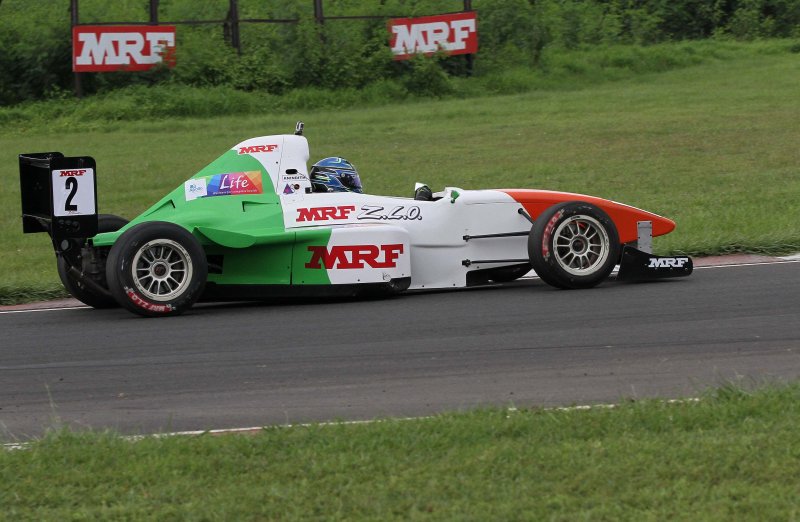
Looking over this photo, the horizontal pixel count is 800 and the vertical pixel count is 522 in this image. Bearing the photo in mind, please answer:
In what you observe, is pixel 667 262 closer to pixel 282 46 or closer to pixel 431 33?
pixel 431 33

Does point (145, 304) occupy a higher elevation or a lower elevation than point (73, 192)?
lower

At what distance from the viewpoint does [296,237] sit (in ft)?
29.7

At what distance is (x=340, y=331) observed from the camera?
8.16m

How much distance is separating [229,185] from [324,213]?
0.82m

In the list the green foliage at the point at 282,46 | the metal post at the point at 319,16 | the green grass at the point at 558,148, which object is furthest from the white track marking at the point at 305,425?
the metal post at the point at 319,16

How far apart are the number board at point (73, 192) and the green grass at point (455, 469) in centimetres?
360

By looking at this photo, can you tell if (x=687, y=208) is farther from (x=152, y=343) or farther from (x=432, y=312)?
(x=152, y=343)

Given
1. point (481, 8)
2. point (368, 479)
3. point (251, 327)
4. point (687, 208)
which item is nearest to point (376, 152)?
point (687, 208)

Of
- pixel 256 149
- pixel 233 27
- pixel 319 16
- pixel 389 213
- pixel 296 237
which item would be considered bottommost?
pixel 296 237

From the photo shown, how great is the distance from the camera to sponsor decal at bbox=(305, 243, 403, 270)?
906cm

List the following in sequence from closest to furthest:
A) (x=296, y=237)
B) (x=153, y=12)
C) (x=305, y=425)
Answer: (x=305, y=425) → (x=296, y=237) → (x=153, y=12)

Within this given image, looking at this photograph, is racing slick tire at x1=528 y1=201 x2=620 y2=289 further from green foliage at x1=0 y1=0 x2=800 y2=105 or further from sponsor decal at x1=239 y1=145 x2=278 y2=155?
green foliage at x1=0 y1=0 x2=800 y2=105

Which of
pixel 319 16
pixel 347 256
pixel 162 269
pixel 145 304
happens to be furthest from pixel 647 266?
pixel 319 16

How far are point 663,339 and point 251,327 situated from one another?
2870 millimetres
